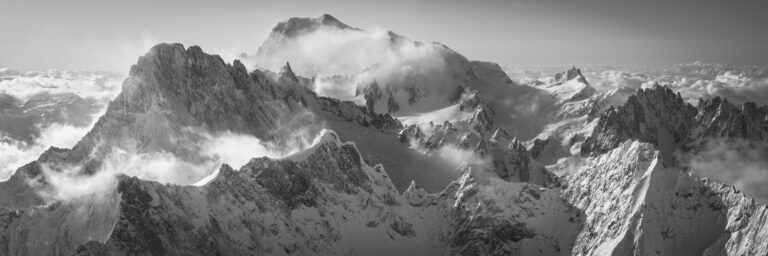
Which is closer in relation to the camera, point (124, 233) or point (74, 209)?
point (124, 233)

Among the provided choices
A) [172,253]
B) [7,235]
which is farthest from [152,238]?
[7,235]

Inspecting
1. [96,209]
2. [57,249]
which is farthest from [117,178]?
[57,249]

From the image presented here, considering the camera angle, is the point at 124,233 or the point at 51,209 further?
the point at 51,209

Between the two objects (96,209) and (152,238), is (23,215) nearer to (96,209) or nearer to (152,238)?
(96,209)

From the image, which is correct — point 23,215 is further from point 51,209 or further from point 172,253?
point 172,253

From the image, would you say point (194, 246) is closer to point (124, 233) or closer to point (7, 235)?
point (124, 233)

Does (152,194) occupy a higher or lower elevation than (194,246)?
higher

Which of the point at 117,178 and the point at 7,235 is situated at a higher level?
the point at 117,178
